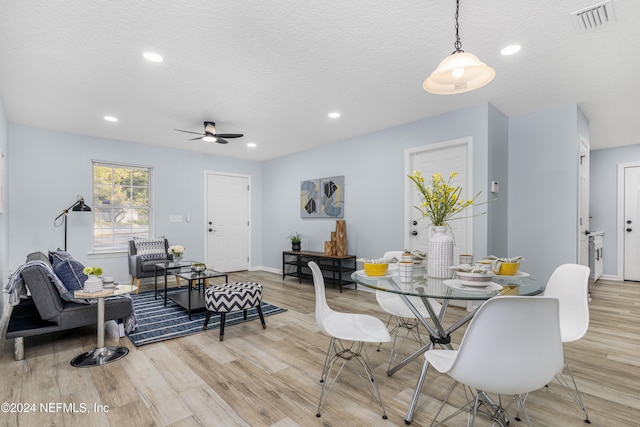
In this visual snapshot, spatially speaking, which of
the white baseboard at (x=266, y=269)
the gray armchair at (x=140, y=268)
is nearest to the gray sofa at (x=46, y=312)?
the gray armchair at (x=140, y=268)

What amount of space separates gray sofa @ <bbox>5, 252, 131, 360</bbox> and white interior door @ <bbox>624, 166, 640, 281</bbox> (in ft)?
26.4

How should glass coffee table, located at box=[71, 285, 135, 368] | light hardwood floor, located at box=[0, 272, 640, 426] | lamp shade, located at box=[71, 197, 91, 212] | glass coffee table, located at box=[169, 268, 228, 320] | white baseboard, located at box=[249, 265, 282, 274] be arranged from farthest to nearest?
1. white baseboard, located at box=[249, 265, 282, 274]
2. lamp shade, located at box=[71, 197, 91, 212]
3. glass coffee table, located at box=[169, 268, 228, 320]
4. glass coffee table, located at box=[71, 285, 135, 368]
5. light hardwood floor, located at box=[0, 272, 640, 426]

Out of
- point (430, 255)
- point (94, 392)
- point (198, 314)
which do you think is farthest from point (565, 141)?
point (94, 392)

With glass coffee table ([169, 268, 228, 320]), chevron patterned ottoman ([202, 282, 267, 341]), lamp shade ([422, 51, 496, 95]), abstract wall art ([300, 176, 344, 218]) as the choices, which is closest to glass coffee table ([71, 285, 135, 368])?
chevron patterned ottoman ([202, 282, 267, 341])

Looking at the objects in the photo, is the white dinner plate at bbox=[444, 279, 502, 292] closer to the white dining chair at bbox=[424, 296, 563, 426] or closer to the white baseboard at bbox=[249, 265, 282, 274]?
the white dining chair at bbox=[424, 296, 563, 426]

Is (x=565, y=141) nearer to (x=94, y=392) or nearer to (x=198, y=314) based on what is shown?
(x=198, y=314)

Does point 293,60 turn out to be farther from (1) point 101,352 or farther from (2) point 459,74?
(1) point 101,352

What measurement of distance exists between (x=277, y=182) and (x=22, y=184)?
4.17 metres

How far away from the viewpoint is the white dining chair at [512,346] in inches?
47.7

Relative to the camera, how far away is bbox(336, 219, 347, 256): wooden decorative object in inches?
209

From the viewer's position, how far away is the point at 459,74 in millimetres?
1845

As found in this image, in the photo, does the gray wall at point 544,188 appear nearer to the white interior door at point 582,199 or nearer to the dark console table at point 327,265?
the white interior door at point 582,199

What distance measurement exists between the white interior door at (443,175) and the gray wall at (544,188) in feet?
2.61

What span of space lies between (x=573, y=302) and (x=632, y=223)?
562cm
